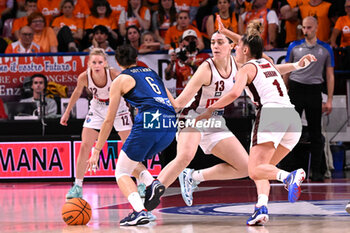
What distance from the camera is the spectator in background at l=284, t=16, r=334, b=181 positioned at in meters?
10.5

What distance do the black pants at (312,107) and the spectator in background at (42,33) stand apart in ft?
16.0

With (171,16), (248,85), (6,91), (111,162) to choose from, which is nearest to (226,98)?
(248,85)

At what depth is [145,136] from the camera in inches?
259

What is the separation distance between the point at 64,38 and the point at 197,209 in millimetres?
6244

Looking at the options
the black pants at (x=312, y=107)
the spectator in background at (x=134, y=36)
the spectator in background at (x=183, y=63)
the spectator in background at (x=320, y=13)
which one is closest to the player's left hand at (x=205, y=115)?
the black pants at (x=312, y=107)

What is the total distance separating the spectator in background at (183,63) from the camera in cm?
1123

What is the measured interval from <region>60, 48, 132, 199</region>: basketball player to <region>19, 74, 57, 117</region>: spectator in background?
2.46m

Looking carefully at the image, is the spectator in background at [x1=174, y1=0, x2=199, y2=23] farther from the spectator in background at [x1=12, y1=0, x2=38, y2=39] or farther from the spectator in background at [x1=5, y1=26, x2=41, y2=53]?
the spectator in background at [x1=12, y1=0, x2=38, y2=39]

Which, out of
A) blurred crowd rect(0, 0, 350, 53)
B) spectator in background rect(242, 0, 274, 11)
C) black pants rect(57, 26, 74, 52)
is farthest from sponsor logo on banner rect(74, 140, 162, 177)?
spectator in background rect(242, 0, 274, 11)

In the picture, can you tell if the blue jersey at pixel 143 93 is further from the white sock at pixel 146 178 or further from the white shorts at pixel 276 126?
the white shorts at pixel 276 126

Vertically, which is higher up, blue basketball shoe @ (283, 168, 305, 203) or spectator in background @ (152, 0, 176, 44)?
spectator in background @ (152, 0, 176, 44)

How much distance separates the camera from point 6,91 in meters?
11.7

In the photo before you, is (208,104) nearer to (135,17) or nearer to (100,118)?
(100,118)

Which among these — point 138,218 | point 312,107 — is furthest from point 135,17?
point 138,218
